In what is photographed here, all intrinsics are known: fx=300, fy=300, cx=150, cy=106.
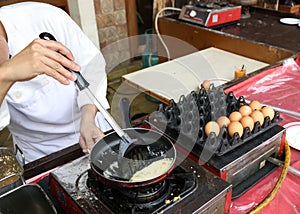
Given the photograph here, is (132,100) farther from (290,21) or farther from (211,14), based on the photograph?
(290,21)

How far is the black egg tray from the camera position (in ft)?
3.01

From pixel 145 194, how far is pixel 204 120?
1.25 ft

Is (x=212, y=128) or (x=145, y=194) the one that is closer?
(x=145, y=194)

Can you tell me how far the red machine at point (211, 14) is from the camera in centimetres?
258

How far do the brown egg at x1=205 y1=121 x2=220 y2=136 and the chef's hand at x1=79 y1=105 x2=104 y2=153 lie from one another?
39cm

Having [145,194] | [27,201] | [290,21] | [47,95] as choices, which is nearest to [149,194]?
[145,194]

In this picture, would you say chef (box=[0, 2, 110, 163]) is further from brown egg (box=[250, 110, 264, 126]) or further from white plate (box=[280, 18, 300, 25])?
white plate (box=[280, 18, 300, 25])

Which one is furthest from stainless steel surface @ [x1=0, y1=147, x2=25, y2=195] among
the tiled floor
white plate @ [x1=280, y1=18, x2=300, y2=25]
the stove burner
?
white plate @ [x1=280, y1=18, x2=300, y2=25]

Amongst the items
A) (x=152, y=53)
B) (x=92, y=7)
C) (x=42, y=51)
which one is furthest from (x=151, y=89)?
(x=92, y=7)

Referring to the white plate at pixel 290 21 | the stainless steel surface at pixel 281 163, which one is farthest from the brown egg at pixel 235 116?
the white plate at pixel 290 21

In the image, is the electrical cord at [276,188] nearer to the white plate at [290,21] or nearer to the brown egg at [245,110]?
the brown egg at [245,110]

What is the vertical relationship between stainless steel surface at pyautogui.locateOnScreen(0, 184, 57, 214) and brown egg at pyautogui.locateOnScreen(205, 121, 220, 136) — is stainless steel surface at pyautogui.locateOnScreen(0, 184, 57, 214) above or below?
below

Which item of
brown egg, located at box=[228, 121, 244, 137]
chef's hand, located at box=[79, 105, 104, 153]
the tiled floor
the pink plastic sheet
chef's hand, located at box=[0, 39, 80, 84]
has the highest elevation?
chef's hand, located at box=[0, 39, 80, 84]

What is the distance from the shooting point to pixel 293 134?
3.90ft
